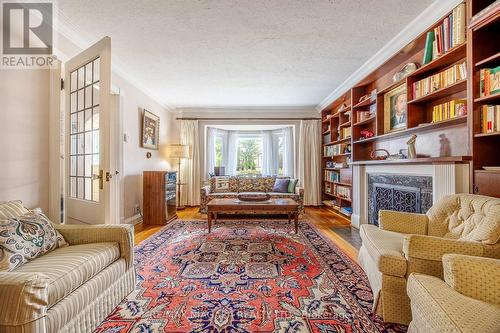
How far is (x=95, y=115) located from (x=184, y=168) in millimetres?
3643

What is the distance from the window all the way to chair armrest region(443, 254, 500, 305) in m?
6.14

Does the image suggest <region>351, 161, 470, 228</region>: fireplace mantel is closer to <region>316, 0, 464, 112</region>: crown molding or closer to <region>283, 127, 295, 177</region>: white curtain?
<region>316, 0, 464, 112</region>: crown molding

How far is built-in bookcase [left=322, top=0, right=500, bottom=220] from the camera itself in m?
1.94

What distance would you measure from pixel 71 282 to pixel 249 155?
20.1 feet

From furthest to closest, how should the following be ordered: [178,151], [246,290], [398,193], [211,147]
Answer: [211,147]
[178,151]
[398,193]
[246,290]

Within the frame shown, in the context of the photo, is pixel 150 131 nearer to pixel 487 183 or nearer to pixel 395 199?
pixel 395 199

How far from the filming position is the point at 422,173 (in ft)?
8.72

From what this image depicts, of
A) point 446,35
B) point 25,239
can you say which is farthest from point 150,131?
point 446,35

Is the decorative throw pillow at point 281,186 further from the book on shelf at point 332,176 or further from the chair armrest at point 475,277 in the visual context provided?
the chair armrest at point 475,277

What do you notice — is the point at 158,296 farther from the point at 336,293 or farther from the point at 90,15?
the point at 90,15

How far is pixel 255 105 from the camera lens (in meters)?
5.90

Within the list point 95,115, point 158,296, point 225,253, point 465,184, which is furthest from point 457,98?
point 95,115

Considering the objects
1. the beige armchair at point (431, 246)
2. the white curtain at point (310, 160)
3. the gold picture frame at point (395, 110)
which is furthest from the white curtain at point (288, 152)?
the beige armchair at point (431, 246)

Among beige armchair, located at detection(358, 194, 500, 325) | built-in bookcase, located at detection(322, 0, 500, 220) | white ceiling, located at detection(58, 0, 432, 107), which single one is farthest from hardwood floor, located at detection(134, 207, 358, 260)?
white ceiling, located at detection(58, 0, 432, 107)
